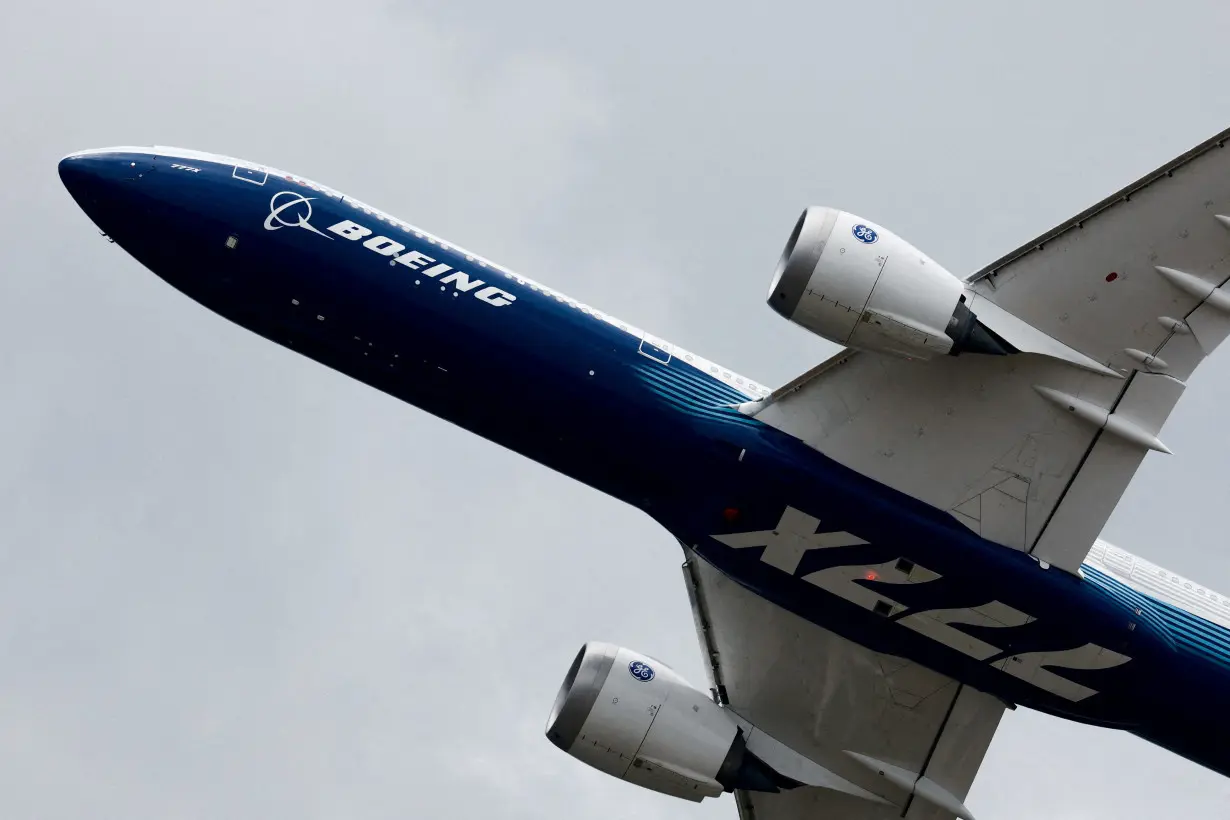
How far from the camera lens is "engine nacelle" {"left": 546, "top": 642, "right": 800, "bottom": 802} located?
29.1 m

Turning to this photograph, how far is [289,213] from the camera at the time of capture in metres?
27.5

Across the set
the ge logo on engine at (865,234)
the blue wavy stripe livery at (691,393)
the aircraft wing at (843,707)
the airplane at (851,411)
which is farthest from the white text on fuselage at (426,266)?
the aircraft wing at (843,707)

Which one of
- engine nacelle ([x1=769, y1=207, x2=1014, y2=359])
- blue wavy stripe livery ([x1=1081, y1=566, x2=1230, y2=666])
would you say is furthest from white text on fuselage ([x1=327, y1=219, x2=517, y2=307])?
blue wavy stripe livery ([x1=1081, y1=566, x2=1230, y2=666])

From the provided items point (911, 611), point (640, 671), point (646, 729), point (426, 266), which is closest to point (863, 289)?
point (911, 611)

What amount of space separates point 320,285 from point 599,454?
610 cm

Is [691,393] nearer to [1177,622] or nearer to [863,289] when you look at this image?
[863,289]

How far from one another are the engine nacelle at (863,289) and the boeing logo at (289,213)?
8.89 metres

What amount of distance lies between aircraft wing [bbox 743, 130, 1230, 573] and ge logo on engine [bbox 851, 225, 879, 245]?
7.63 feet

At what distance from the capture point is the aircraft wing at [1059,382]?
25.7 meters

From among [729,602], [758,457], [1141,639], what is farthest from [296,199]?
[1141,639]

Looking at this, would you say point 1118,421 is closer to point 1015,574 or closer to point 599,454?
point 1015,574

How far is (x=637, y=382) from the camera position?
27.1 m

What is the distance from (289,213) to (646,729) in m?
12.3

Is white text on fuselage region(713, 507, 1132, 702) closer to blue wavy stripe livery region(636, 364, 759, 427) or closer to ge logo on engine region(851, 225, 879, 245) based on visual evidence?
blue wavy stripe livery region(636, 364, 759, 427)
